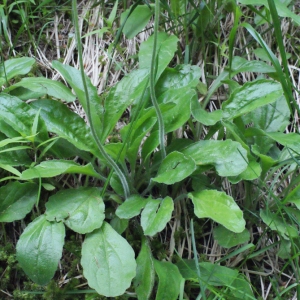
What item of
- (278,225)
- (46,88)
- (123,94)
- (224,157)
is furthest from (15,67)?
(278,225)

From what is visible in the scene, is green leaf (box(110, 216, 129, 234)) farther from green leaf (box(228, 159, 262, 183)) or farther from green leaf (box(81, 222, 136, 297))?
green leaf (box(228, 159, 262, 183))

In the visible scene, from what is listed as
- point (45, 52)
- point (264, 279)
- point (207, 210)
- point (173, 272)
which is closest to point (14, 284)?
point (173, 272)

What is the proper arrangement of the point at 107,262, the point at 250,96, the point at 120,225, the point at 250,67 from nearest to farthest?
the point at 107,262, the point at 120,225, the point at 250,96, the point at 250,67

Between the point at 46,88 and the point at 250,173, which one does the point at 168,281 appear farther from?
the point at 46,88

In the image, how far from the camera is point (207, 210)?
1181 mm

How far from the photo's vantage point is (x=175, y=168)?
4.00ft

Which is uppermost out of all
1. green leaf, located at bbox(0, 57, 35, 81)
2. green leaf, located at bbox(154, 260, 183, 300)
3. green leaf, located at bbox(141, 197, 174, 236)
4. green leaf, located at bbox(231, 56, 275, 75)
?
green leaf, located at bbox(0, 57, 35, 81)

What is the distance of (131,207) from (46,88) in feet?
1.60

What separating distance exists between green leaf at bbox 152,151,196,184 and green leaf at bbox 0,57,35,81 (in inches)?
22.5

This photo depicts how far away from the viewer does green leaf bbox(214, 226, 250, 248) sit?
49.6 inches

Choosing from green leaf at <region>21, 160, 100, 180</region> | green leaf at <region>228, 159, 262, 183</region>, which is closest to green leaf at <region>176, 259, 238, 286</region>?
green leaf at <region>228, 159, 262, 183</region>

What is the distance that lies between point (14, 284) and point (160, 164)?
0.57 meters

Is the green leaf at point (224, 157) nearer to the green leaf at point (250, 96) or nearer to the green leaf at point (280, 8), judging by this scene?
the green leaf at point (250, 96)

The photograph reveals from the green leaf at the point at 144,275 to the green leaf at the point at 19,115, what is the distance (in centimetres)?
48
